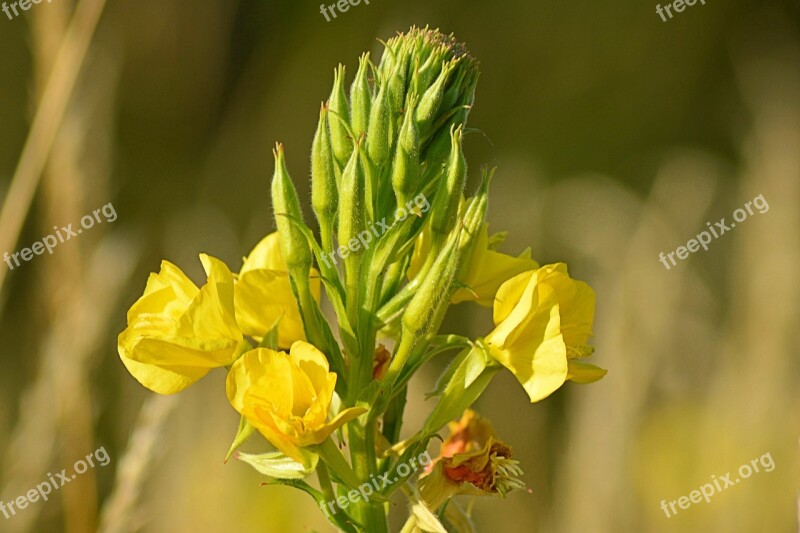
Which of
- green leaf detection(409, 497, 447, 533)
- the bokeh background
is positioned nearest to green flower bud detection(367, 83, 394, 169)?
green leaf detection(409, 497, 447, 533)

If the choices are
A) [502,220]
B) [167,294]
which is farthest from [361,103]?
[502,220]

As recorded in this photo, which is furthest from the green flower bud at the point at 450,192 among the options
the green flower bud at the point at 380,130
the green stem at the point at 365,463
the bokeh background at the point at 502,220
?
the bokeh background at the point at 502,220

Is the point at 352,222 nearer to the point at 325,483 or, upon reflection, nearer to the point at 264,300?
the point at 264,300

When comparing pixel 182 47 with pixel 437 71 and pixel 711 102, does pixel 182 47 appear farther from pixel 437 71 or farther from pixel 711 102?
pixel 437 71

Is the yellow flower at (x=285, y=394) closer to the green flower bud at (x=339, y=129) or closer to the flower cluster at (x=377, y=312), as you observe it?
the flower cluster at (x=377, y=312)

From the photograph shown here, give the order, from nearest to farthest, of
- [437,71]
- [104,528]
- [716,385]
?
1. [437,71]
2. [104,528]
3. [716,385]

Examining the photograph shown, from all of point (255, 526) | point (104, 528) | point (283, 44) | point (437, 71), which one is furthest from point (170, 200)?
point (437, 71)
